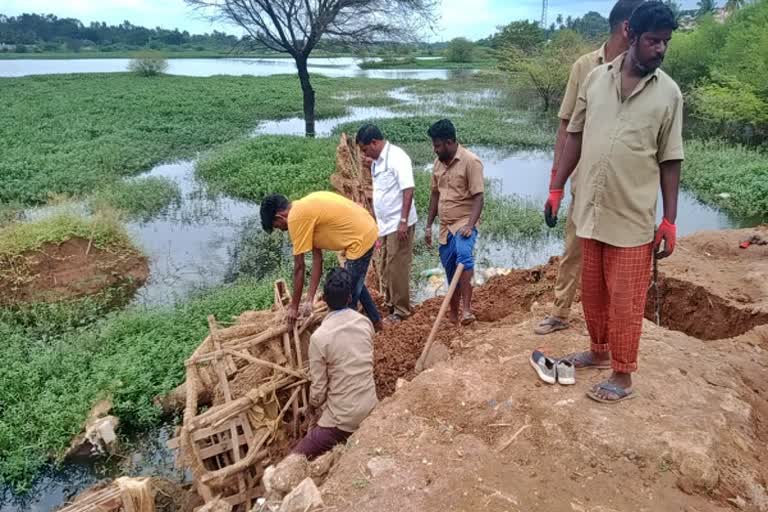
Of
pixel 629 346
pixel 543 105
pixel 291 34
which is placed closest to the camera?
pixel 629 346

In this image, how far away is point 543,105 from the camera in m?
26.5

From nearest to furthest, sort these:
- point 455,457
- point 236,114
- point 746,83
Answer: point 455,457
point 746,83
point 236,114

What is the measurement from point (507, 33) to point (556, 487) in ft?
138

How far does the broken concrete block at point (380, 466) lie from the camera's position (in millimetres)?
2797

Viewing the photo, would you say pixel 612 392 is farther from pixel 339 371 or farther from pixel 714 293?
pixel 714 293

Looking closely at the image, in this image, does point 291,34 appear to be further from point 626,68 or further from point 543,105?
point 626,68

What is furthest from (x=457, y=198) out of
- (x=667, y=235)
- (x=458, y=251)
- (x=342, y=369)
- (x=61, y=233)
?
(x=61, y=233)

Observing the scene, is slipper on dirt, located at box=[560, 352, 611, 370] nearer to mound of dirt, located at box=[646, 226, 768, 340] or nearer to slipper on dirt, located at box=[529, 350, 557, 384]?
slipper on dirt, located at box=[529, 350, 557, 384]

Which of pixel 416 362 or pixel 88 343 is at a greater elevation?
pixel 416 362

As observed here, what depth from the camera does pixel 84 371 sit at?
211 inches

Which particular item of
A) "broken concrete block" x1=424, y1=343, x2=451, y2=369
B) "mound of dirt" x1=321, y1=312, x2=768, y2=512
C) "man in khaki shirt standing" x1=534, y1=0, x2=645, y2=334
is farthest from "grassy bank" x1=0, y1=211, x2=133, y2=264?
"man in khaki shirt standing" x1=534, y1=0, x2=645, y2=334

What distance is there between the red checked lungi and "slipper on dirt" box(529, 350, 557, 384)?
1.23ft

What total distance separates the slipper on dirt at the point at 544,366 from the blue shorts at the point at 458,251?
4.65 ft

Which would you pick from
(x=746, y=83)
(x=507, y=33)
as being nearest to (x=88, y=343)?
(x=746, y=83)
